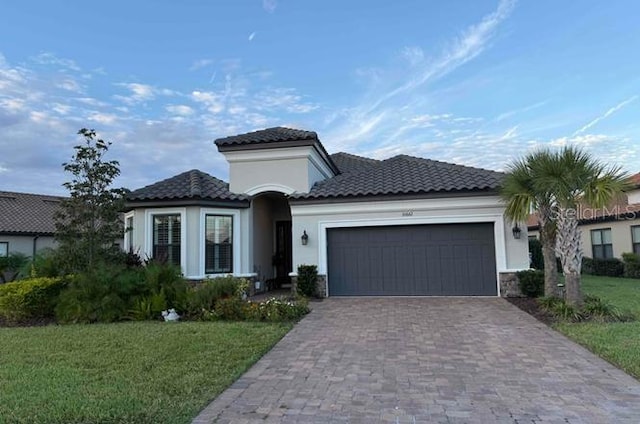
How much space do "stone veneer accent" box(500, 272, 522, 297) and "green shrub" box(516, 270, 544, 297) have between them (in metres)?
0.28

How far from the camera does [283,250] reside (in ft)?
56.9

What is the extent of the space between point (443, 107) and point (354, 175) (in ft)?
13.8

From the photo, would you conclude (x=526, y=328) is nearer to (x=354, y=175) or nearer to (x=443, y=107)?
(x=354, y=175)

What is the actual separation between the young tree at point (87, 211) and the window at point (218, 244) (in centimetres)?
301

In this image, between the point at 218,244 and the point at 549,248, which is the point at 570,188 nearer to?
the point at 549,248

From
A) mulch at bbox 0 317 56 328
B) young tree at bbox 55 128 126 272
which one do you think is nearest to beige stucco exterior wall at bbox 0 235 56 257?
young tree at bbox 55 128 126 272

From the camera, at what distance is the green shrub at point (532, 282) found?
38.2 ft

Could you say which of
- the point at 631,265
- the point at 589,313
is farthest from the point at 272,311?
the point at 631,265

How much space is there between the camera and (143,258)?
1357 centimetres

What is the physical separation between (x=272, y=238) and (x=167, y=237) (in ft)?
14.5

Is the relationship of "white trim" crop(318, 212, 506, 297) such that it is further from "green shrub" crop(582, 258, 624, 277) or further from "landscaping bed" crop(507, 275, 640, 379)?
"green shrub" crop(582, 258, 624, 277)

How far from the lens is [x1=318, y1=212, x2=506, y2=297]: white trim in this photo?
12.3 meters

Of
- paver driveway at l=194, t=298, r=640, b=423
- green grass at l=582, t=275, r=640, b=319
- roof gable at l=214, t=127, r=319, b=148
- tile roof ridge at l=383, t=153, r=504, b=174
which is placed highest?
roof gable at l=214, t=127, r=319, b=148

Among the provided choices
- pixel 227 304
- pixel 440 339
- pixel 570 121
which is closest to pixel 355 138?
pixel 570 121
